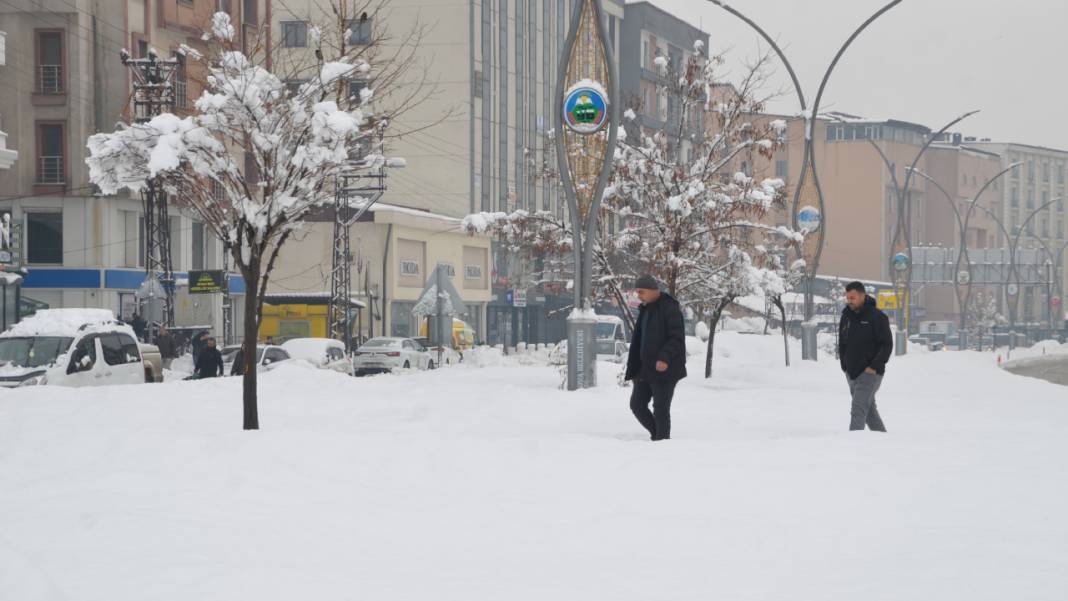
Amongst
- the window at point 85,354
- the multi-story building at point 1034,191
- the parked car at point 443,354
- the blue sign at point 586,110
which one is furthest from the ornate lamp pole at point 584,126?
the multi-story building at point 1034,191

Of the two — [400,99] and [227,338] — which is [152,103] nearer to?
[227,338]

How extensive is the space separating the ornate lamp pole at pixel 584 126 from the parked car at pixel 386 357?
763 inches

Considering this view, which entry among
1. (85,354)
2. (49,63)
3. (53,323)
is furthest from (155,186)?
(85,354)

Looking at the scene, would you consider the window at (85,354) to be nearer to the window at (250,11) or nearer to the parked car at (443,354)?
the parked car at (443,354)

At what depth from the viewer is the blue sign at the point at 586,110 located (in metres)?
19.9

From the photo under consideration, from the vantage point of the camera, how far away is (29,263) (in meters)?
46.9

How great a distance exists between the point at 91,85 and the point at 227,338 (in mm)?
10181

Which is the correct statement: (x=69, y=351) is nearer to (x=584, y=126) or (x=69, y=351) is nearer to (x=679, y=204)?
(x=584, y=126)

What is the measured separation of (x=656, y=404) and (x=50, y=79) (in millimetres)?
40943

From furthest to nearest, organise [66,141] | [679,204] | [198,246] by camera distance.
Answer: [198,246], [66,141], [679,204]

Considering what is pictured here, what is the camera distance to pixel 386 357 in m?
39.3

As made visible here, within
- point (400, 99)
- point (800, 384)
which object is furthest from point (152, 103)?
point (400, 99)

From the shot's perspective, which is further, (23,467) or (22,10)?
(22,10)

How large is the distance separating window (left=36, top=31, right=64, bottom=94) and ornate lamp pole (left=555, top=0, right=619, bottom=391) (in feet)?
104
